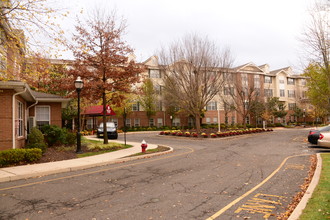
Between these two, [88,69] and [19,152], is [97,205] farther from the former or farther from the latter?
[88,69]

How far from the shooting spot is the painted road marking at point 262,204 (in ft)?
16.0

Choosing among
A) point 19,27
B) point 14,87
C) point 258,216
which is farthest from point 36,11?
point 258,216

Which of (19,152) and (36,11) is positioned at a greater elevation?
(36,11)

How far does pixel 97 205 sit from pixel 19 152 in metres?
6.85

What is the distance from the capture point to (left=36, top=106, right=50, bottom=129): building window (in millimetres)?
16734

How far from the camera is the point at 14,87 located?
11227 mm

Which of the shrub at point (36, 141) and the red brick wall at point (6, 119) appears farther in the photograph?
the shrub at point (36, 141)

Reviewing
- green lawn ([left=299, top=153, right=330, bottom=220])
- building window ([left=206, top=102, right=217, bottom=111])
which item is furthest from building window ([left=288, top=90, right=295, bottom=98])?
green lawn ([left=299, top=153, right=330, bottom=220])

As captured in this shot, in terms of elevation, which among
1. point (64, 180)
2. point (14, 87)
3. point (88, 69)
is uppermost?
point (88, 69)

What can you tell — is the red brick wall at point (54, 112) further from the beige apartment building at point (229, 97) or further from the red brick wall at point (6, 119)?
the beige apartment building at point (229, 97)

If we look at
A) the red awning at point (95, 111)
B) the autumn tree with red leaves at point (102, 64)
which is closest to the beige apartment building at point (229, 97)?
the red awning at point (95, 111)

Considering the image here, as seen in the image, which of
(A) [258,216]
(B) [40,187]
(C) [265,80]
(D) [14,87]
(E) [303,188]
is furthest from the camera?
(C) [265,80]

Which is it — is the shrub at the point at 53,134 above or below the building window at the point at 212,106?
below

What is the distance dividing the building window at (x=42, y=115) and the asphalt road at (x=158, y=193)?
8.97 m
